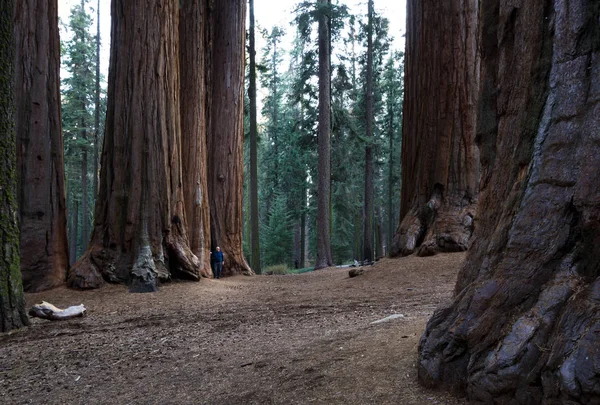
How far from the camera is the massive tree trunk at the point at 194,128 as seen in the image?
11.8 meters

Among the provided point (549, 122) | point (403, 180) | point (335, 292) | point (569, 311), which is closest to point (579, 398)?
point (569, 311)

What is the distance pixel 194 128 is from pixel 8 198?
23.0 feet

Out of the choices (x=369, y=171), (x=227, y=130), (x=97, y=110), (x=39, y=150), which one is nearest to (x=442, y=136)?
(x=227, y=130)

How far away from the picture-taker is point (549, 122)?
7.92 ft

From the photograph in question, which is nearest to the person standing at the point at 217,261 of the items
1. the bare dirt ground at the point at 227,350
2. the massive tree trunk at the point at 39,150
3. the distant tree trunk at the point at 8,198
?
the massive tree trunk at the point at 39,150

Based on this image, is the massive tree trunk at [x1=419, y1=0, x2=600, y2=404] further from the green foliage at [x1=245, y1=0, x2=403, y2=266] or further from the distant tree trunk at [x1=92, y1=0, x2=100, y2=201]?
the distant tree trunk at [x1=92, y1=0, x2=100, y2=201]

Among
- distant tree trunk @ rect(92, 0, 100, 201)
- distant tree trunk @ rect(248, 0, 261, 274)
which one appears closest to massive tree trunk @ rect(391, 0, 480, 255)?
distant tree trunk @ rect(248, 0, 261, 274)

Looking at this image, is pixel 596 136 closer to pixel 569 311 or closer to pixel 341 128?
pixel 569 311

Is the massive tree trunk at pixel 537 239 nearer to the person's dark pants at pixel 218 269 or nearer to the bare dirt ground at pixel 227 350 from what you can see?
the bare dirt ground at pixel 227 350

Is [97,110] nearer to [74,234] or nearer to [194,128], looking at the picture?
[74,234]

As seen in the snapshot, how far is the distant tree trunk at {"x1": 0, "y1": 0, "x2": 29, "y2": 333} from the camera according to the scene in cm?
543

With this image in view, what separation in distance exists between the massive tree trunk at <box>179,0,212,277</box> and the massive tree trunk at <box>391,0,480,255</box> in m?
4.96

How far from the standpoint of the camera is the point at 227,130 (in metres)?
14.6

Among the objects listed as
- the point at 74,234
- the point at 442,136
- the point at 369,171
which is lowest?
the point at 74,234
